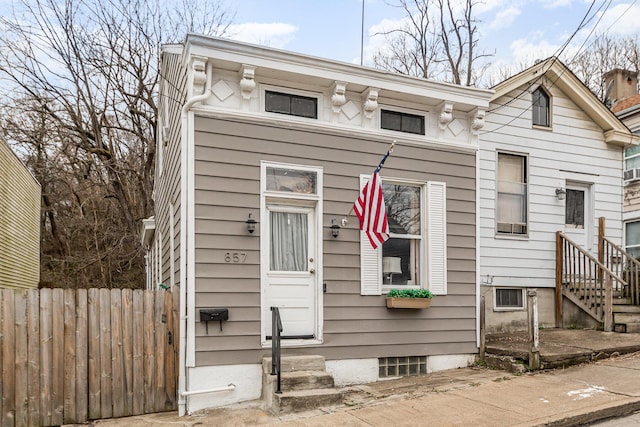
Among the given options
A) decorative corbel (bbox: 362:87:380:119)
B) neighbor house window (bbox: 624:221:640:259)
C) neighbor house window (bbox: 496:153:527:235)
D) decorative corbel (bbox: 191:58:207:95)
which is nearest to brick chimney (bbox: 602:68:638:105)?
neighbor house window (bbox: 624:221:640:259)

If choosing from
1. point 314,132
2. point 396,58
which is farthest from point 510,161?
point 396,58

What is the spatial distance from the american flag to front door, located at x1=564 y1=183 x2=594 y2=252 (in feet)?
17.7

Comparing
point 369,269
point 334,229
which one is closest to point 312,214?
point 334,229

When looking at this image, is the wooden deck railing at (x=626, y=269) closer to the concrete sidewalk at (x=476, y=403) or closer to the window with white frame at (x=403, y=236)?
the concrete sidewalk at (x=476, y=403)

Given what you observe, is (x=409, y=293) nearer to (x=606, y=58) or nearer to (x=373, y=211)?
(x=373, y=211)

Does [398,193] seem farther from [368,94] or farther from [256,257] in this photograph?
[256,257]

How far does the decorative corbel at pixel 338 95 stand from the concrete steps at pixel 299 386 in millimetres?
3236

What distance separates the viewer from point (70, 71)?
16.6 meters

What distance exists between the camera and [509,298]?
9125 mm

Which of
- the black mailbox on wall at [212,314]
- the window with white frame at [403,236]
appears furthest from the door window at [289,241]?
the window with white frame at [403,236]

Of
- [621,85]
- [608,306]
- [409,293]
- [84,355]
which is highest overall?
[621,85]

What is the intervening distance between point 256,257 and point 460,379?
3045 millimetres

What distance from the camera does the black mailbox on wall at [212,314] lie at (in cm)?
574

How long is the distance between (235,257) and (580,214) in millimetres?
7434
